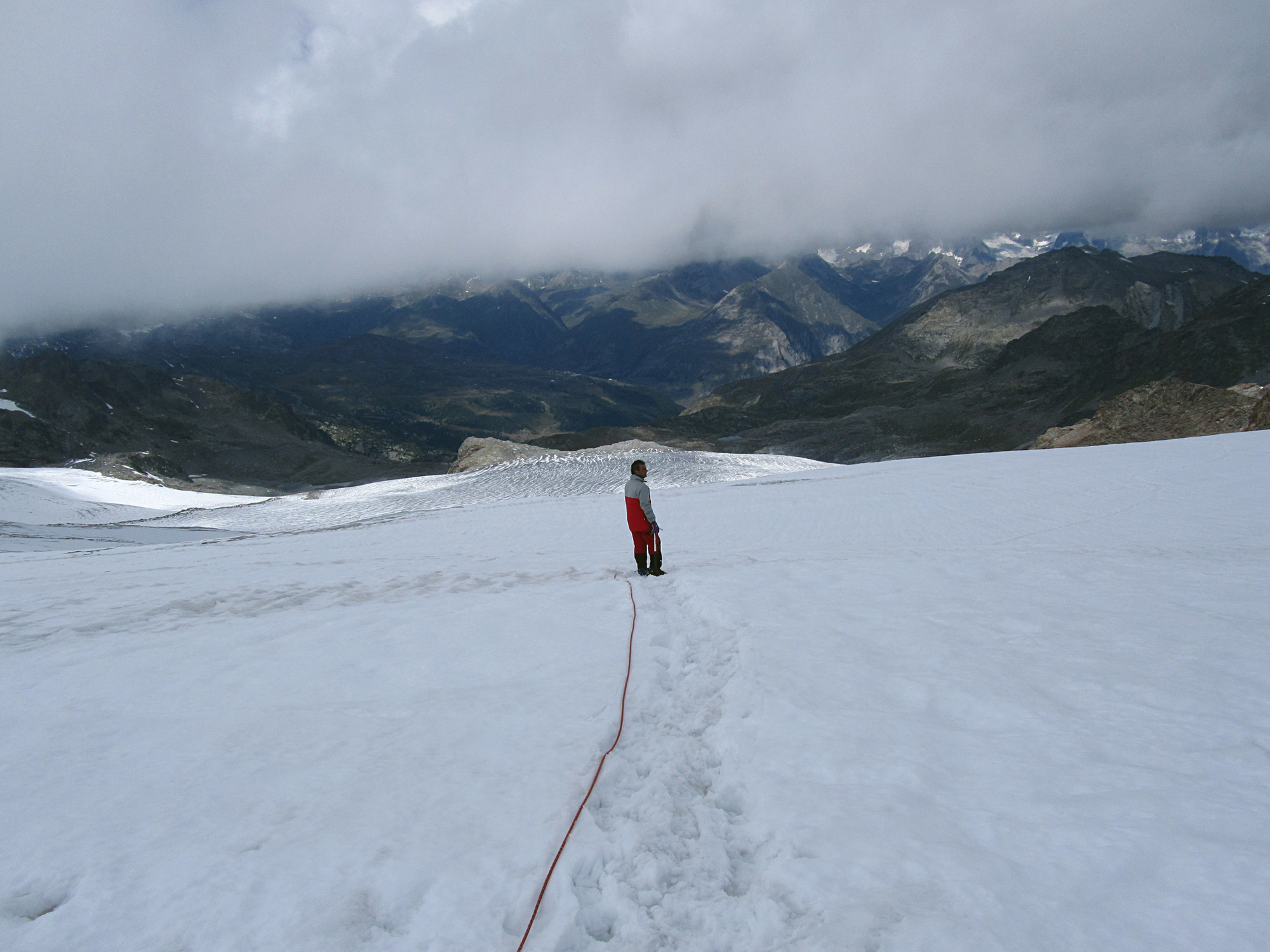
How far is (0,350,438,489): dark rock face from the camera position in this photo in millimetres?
109938

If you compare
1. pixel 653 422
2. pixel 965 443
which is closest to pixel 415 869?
pixel 965 443

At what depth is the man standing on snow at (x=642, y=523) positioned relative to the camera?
10125 millimetres

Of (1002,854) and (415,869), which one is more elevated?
(415,869)

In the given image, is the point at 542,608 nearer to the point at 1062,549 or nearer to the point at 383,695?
the point at 383,695

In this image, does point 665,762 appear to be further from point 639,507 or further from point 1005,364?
point 1005,364

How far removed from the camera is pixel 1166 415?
50531 millimetres

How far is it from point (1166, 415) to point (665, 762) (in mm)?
61804

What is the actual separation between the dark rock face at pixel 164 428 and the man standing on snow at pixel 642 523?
96.7 m

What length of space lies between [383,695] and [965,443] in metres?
91.6

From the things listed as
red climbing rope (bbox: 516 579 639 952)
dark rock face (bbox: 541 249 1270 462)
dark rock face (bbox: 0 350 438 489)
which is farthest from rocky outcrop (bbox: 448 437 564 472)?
dark rock face (bbox: 0 350 438 489)

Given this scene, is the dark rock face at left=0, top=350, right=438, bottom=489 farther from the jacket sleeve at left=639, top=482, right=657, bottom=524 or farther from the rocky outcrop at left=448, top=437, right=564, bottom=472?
the jacket sleeve at left=639, top=482, right=657, bottom=524

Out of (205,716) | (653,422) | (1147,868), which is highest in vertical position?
(653,422)

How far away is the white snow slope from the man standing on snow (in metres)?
0.53

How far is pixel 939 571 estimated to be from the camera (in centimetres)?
905
